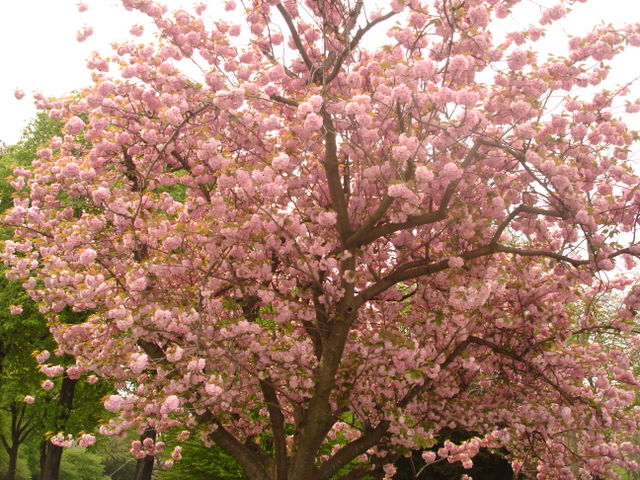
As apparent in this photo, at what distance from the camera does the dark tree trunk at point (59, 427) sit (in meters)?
18.5

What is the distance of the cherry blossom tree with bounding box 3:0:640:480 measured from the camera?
24.4 ft

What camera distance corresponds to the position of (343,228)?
338 inches

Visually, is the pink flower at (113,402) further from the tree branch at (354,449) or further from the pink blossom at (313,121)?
the pink blossom at (313,121)

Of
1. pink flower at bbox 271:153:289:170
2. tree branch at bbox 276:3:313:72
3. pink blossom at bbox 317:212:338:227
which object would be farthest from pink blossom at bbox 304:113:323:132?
tree branch at bbox 276:3:313:72

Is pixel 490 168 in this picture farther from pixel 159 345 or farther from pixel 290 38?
pixel 159 345

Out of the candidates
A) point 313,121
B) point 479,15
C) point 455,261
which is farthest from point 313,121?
point 455,261

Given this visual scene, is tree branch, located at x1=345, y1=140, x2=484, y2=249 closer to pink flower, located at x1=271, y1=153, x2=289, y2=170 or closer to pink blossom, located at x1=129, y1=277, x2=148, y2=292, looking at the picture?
pink flower, located at x1=271, y1=153, x2=289, y2=170

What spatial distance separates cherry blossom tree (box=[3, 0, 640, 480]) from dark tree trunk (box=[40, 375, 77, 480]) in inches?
435

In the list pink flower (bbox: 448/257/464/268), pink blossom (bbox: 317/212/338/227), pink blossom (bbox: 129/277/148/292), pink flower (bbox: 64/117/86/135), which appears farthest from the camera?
pink flower (bbox: 64/117/86/135)

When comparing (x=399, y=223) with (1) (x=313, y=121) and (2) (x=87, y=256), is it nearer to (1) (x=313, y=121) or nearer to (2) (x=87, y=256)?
(1) (x=313, y=121)

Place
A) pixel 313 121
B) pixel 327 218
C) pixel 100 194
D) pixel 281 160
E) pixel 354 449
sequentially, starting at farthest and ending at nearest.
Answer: pixel 354 449, pixel 327 218, pixel 100 194, pixel 281 160, pixel 313 121

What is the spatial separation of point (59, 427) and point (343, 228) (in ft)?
50.5

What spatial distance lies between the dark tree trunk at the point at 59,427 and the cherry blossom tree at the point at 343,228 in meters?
11.0

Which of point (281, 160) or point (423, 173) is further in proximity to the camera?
point (281, 160)
